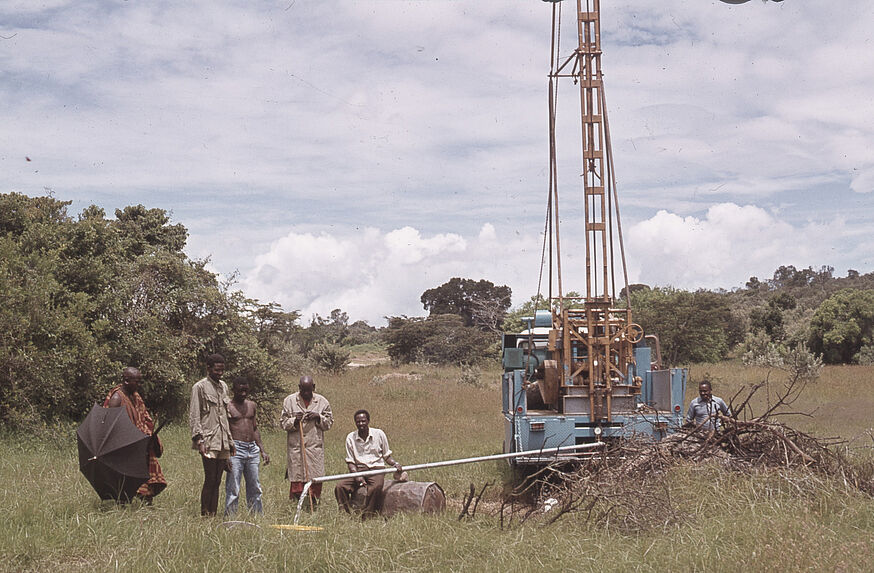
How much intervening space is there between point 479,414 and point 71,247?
11615mm

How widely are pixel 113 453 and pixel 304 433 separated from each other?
2.01m

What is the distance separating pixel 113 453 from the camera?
7.68 meters

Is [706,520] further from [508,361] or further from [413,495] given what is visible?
[508,361]

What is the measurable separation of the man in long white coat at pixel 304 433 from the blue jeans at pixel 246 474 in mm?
557

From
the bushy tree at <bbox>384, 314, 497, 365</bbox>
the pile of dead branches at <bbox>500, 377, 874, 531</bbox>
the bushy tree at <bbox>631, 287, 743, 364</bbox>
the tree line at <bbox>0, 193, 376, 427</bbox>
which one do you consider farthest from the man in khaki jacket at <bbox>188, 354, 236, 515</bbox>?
the bushy tree at <bbox>384, 314, 497, 365</bbox>

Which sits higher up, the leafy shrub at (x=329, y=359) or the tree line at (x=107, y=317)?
the tree line at (x=107, y=317)

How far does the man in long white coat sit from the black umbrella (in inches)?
62.2

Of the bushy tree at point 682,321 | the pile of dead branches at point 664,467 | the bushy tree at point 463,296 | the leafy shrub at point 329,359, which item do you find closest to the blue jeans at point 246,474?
the pile of dead branches at point 664,467

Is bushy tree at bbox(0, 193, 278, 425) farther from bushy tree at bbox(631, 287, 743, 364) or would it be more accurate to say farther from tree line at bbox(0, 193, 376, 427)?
bushy tree at bbox(631, 287, 743, 364)

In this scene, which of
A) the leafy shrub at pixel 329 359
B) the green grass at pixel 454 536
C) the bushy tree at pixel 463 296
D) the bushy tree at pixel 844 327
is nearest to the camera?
the green grass at pixel 454 536

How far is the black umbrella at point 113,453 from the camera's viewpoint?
7641 mm

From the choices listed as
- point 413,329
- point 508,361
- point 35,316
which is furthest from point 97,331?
point 413,329

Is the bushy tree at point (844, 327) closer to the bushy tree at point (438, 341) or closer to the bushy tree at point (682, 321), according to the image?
the bushy tree at point (682, 321)

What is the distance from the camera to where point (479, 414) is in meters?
23.6
